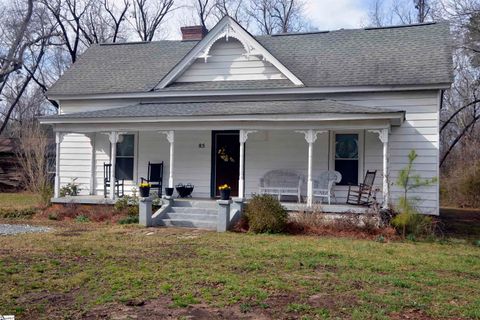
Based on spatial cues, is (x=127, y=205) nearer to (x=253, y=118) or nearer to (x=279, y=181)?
(x=253, y=118)

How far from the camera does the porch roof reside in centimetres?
1255

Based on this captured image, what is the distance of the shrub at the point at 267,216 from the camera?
37.9 ft

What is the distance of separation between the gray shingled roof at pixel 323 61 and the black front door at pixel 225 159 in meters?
1.69

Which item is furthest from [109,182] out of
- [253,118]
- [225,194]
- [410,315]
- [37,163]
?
[410,315]

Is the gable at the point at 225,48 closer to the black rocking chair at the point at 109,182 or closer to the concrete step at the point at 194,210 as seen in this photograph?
the black rocking chair at the point at 109,182

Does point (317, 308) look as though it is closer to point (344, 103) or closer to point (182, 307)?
point (182, 307)

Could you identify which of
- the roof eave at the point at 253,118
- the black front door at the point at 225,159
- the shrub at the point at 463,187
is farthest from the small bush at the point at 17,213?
the shrub at the point at 463,187

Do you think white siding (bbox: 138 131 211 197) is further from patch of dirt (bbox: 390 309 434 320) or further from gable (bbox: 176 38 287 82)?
patch of dirt (bbox: 390 309 434 320)

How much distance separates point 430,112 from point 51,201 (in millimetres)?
12118

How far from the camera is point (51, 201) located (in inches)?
590

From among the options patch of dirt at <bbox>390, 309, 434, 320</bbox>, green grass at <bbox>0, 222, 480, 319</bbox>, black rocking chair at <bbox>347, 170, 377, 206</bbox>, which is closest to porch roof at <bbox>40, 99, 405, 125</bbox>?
black rocking chair at <bbox>347, 170, 377, 206</bbox>

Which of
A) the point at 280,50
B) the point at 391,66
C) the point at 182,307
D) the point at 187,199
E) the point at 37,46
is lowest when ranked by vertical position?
the point at 182,307

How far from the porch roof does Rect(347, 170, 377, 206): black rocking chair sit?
1721 millimetres

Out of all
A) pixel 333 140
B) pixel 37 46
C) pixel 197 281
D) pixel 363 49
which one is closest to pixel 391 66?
pixel 363 49
